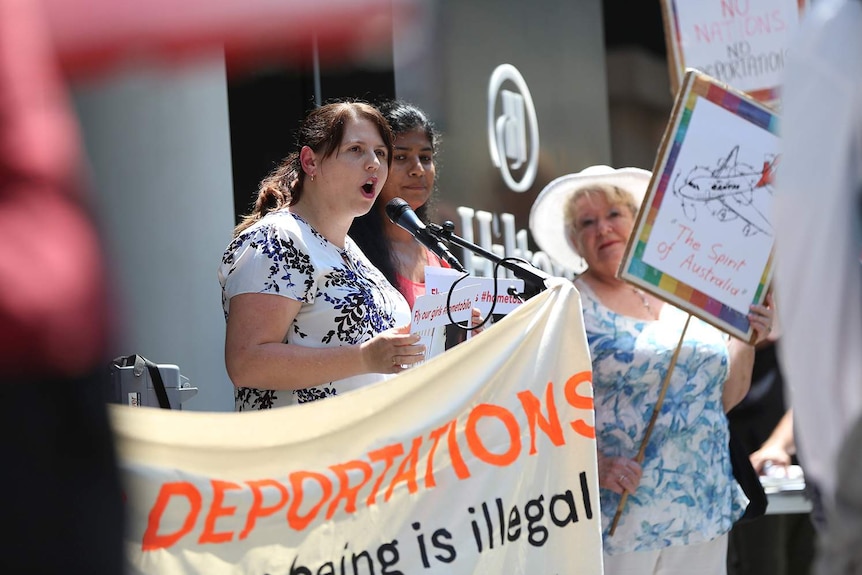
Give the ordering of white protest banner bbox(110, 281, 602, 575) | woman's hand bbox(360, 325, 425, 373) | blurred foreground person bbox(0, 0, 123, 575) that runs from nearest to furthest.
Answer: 1. blurred foreground person bbox(0, 0, 123, 575)
2. white protest banner bbox(110, 281, 602, 575)
3. woman's hand bbox(360, 325, 425, 373)

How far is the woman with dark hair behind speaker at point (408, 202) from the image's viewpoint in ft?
13.2

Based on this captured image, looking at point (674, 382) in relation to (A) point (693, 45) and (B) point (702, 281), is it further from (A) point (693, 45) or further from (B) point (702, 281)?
(A) point (693, 45)

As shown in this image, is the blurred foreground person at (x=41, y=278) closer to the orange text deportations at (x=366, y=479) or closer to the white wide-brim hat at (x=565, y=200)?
the orange text deportations at (x=366, y=479)

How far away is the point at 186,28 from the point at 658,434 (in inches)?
143

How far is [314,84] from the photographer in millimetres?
5082

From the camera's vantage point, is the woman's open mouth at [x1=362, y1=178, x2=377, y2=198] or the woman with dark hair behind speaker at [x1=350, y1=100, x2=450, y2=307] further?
the woman with dark hair behind speaker at [x1=350, y1=100, x2=450, y2=307]

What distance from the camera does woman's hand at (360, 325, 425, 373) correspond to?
9.92ft

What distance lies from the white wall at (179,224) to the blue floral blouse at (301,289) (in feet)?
3.95

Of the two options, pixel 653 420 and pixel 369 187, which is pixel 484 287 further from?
pixel 653 420

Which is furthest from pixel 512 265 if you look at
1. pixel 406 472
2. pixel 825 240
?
pixel 825 240

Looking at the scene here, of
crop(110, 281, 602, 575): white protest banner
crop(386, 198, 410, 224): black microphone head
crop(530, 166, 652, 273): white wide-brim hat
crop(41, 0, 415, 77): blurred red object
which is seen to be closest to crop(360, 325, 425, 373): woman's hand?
crop(110, 281, 602, 575): white protest banner

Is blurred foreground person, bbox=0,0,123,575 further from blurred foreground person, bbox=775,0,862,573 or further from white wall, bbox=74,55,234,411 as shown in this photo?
white wall, bbox=74,55,234,411

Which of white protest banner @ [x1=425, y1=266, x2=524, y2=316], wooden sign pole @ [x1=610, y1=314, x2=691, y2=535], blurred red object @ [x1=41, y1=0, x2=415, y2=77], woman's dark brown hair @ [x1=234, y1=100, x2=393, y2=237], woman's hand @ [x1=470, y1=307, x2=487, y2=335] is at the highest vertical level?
woman's dark brown hair @ [x1=234, y1=100, x2=393, y2=237]

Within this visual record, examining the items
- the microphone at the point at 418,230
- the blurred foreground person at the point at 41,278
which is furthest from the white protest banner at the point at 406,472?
the blurred foreground person at the point at 41,278
